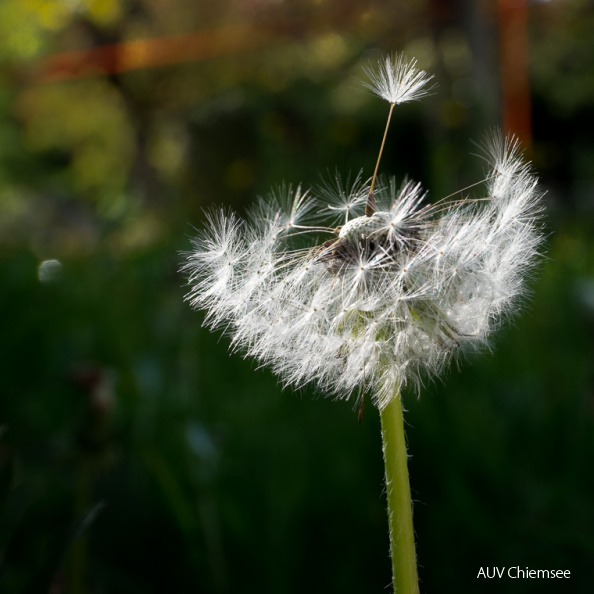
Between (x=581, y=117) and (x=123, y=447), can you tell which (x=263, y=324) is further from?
(x=581, y=117)

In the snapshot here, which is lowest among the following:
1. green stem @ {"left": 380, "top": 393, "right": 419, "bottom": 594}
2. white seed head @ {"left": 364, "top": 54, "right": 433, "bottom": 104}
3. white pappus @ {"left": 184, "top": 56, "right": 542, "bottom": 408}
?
green stem @ {"left": 380, "top": 393, "right": 419, "bottom": 594}

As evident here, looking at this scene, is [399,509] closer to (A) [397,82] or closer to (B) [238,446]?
(A) [397,82]

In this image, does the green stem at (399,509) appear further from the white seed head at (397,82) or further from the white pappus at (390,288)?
the white seed head at (397,82)

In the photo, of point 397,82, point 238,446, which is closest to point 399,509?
point 397,82

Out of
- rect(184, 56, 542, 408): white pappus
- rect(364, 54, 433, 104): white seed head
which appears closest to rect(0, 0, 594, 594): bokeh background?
rect(184, 56, 542, 408): white pappus

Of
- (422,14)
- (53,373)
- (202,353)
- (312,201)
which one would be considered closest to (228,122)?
(422,14)

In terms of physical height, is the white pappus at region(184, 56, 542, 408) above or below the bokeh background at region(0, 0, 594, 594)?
below

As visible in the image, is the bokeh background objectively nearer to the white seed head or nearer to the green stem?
the green stem
